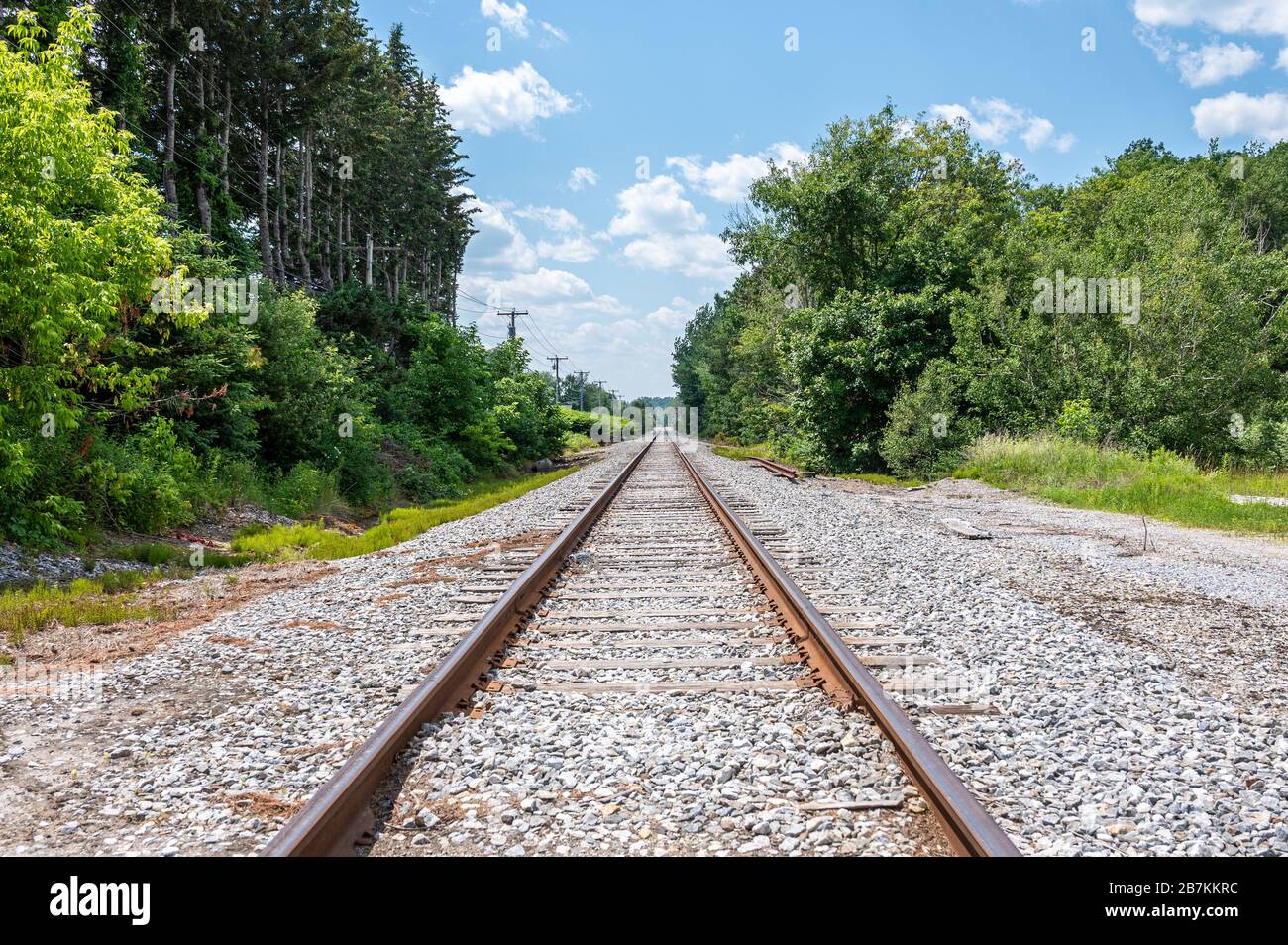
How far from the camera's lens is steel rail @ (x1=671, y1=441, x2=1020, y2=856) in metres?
2.63

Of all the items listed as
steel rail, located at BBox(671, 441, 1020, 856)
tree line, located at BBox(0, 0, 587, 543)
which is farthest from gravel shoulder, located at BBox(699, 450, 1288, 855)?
tree line, located at BBox(0, 0, 587, 543)

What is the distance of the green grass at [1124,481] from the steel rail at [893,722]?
365 inches

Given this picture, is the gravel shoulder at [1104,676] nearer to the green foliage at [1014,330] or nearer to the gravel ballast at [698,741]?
the gravel ballast at [698,741]

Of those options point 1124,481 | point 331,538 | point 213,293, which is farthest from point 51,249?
point 1124,481

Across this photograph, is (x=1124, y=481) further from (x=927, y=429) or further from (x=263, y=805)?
(x=263, y=805)

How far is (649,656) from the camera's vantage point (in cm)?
499

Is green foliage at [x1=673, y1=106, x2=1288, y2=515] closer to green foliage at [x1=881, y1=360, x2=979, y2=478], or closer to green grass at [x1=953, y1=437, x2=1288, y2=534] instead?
green foliage at [x1=881, y1=360, x2=979, y2=478]

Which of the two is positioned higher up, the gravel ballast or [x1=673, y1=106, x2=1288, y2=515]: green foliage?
[x1=673, y1=106, x2=1288, y2=515]: green foliage

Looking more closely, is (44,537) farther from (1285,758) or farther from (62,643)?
(1285,758)

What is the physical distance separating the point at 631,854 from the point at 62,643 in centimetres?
532

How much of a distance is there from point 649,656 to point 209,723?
99.8 inches

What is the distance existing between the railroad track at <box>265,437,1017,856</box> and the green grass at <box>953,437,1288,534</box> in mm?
7846

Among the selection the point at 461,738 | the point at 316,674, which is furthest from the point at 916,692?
the point at 316,674

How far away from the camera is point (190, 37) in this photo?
85.8ft
